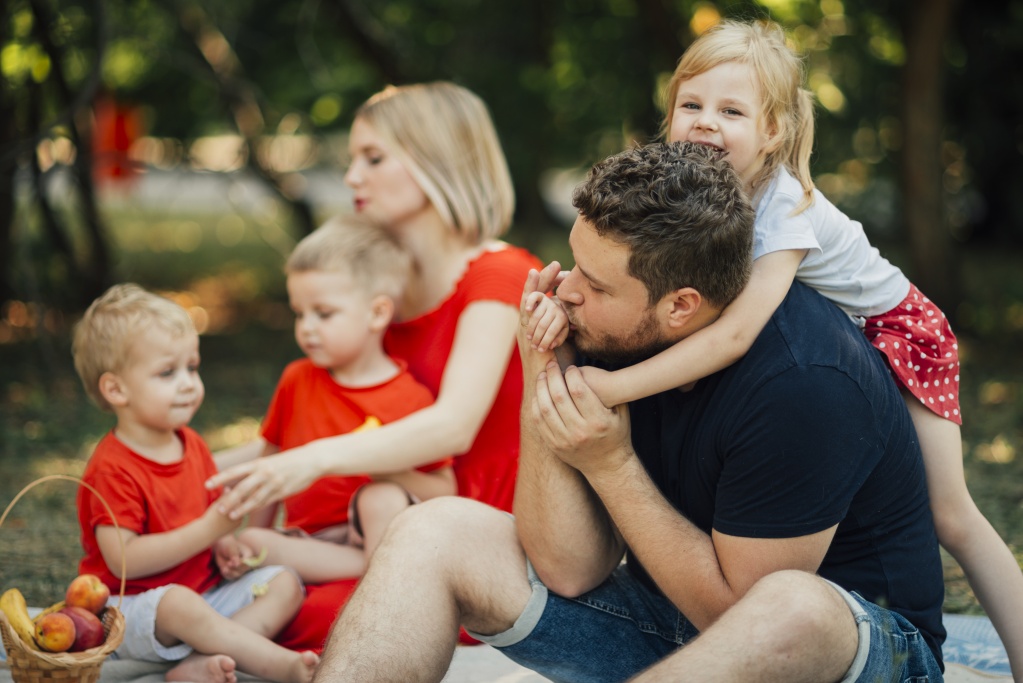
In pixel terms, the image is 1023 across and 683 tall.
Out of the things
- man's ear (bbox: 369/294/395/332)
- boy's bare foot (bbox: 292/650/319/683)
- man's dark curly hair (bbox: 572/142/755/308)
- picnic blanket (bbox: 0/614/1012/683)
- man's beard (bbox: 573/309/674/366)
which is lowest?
picnic blanket (bbox: 0/614/1012/683)

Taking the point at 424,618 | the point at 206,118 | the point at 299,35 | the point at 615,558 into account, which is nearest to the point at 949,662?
the point at 615,558

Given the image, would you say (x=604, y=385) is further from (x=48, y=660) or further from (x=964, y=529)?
(x=48, y=660)

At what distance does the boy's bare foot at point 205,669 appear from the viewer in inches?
106

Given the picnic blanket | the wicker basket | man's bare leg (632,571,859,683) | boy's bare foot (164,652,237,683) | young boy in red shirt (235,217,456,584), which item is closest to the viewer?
man's bare leg (632,571,859,683)

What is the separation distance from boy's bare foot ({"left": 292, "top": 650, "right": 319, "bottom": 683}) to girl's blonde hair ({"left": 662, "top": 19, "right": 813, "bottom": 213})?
144 cm

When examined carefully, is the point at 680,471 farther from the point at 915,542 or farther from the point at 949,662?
the point at 949,662

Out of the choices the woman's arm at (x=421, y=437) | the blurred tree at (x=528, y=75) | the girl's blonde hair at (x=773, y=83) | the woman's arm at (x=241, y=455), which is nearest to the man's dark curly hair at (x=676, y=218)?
the girl's blonde hair at (x=773, y=83)

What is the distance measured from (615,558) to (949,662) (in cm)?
103

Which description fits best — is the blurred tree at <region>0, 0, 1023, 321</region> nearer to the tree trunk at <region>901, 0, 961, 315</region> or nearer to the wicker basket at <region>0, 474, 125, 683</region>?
the tree trunk at <region>901, 0, 961, 315</region>

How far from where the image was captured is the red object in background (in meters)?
6.62

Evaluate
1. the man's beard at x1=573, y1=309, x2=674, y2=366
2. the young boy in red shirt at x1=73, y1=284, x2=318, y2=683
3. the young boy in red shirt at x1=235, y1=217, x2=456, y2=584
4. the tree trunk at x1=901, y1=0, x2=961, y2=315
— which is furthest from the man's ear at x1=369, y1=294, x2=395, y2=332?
the tree trunk at x1=901, y1=0, x2=961, y2=315

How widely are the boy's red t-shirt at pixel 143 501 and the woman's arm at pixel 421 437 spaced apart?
14 centimetres

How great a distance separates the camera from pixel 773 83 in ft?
8.62

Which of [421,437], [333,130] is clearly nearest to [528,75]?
[333,130]
